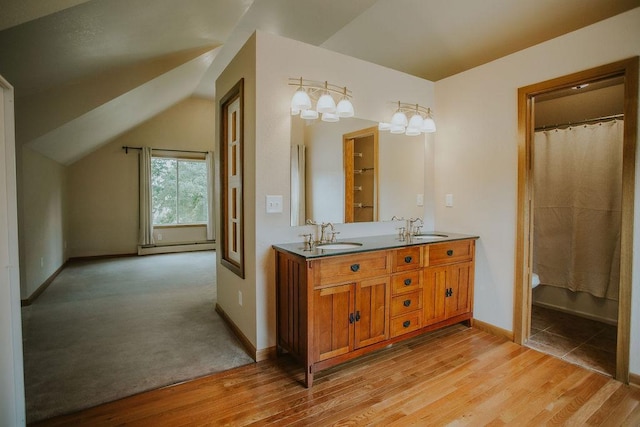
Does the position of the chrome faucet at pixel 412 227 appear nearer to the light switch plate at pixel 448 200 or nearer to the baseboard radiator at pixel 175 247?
the light switch plate at pixel 448 200

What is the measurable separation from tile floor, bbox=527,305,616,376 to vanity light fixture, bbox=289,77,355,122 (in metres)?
2.49

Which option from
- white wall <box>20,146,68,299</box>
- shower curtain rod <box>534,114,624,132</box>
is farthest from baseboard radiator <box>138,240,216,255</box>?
shower curtain rod <box>534,114,624,132</box>

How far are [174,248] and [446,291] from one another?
5.90 meters

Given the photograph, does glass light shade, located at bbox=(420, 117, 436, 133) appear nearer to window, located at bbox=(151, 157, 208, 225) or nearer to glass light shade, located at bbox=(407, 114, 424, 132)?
glass light shade, located at bbox=(407, 114, 424, 132)

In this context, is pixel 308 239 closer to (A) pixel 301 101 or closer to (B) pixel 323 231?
(B) pixel 323 231

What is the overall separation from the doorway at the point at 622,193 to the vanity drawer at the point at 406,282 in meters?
0.91

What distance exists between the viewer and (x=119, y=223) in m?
6.33

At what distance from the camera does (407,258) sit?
2428 millimetres

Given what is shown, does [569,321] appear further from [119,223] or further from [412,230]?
[119,223]

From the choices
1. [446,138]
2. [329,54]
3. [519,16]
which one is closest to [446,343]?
[446,138]

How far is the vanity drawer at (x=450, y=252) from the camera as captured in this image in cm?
260

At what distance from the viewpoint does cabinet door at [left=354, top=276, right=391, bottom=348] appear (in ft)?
7.19

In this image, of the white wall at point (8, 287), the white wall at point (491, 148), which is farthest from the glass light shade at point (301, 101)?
the white wall at point (491, 148)

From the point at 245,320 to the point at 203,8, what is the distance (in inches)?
110
